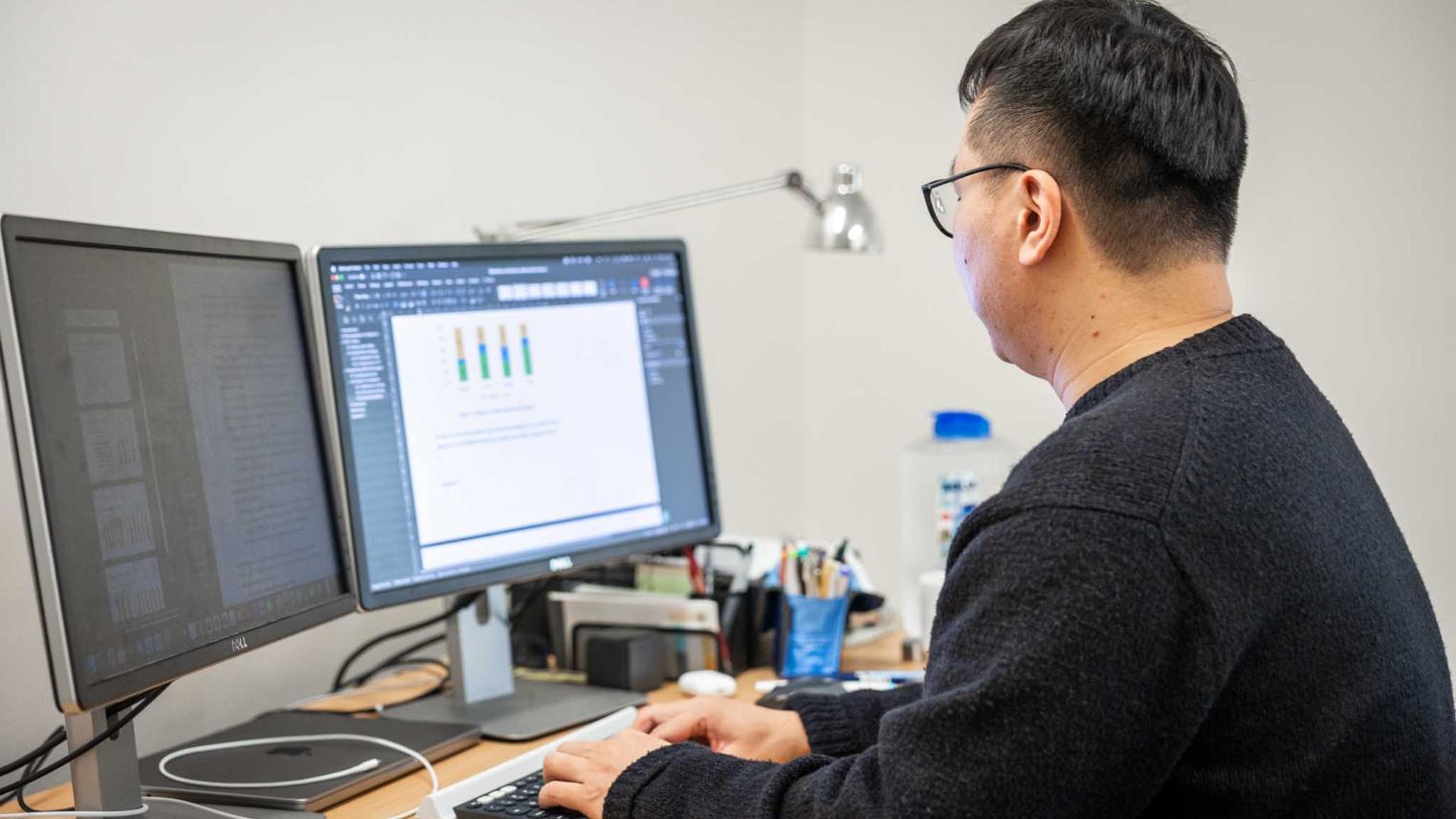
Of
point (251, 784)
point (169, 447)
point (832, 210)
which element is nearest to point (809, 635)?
point (832, 210)

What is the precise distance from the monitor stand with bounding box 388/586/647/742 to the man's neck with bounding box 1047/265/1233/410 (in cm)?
71

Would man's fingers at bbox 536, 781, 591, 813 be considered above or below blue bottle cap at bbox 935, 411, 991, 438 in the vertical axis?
below

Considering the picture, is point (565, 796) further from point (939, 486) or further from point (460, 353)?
point (939, 486)

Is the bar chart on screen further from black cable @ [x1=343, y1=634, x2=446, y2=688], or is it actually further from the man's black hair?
the man's black hair

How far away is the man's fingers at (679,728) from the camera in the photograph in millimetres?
1258

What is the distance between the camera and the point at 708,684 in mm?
1546

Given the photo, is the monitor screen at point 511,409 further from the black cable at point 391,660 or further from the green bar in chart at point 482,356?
the black cable at point 391,660

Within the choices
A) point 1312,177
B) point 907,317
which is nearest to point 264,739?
point 907,317

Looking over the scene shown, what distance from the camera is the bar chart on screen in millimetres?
1397

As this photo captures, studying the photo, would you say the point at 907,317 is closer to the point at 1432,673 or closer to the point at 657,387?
the point at 657,387

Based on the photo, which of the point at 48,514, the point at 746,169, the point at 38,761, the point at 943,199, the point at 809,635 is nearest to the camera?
the point at 48,514

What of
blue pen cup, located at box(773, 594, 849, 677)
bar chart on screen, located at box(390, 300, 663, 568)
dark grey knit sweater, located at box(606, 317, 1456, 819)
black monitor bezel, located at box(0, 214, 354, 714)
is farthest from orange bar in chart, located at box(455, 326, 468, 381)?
dark grey knit sweater, located at box(606, 317, 1456, 819)

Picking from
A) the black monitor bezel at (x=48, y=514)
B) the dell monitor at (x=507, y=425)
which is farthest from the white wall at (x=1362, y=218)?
the black monitor bezel at (x=48, y=514)

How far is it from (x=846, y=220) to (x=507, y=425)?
1.95 feet
